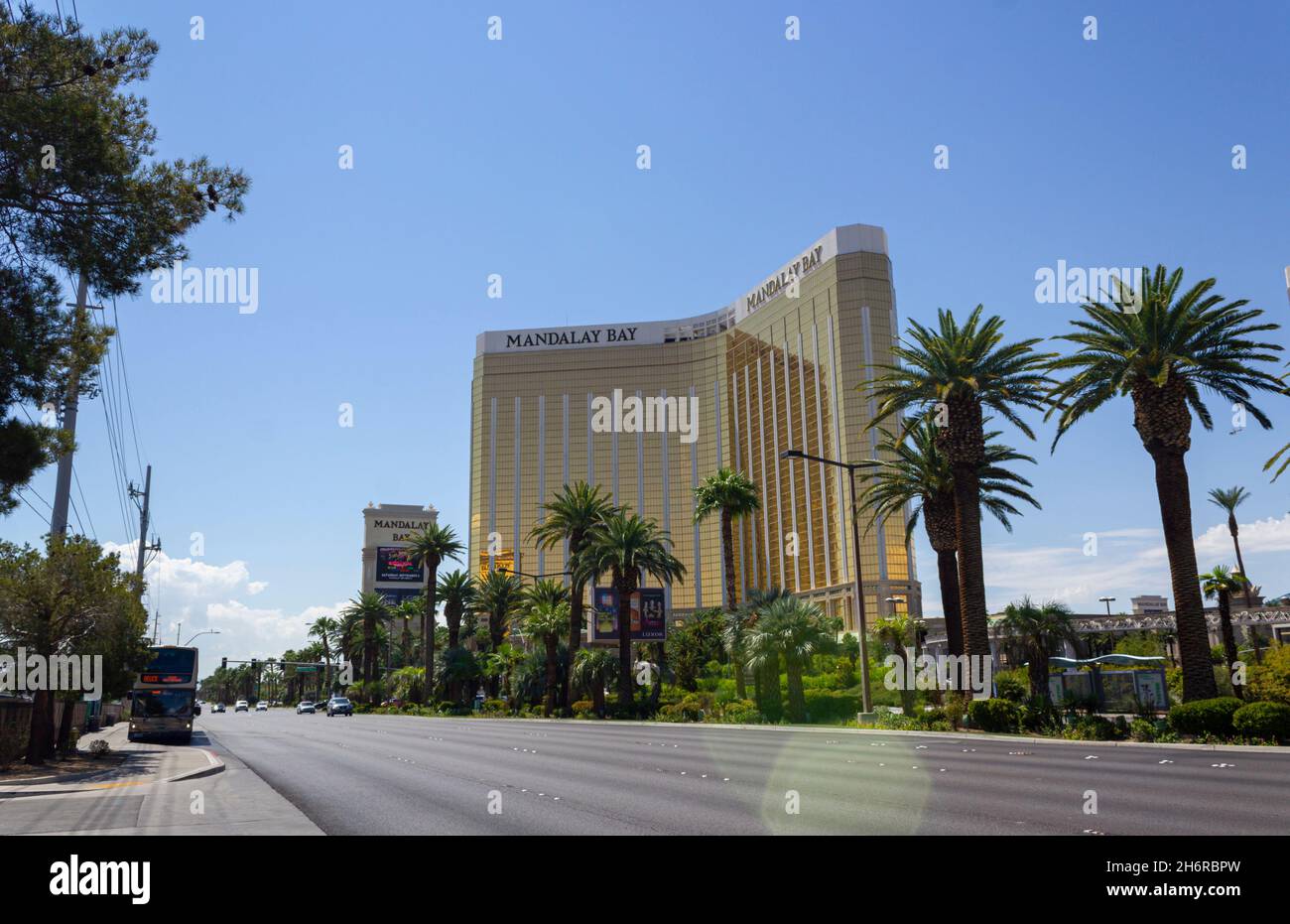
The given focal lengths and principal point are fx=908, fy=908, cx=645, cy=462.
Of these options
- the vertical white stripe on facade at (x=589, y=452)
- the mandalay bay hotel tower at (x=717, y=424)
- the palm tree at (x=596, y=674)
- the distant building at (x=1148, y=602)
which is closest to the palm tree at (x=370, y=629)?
the mandalay bay hotel tower at (x=717, y=424)

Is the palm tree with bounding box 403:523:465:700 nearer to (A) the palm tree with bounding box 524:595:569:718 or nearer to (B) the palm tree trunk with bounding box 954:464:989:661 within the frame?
(A) the palm tree with bounding box 524:595:569:718

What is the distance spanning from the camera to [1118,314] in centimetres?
3106

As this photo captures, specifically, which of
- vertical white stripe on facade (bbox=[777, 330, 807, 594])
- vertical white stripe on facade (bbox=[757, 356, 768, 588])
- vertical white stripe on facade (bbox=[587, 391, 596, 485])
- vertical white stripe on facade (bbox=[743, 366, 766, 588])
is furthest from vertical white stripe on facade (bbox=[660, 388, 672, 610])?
vertical white stripe on facade (bbox=[777, 330, 807, 594])

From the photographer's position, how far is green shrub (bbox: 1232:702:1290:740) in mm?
23750

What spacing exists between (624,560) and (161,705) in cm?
2818

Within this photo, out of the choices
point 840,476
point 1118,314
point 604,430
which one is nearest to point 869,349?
point 840,476

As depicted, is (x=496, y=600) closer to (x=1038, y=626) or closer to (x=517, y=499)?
(x=1038, y=626)

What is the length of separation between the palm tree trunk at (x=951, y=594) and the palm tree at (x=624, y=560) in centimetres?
2181

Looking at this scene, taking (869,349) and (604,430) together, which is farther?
(604,430)

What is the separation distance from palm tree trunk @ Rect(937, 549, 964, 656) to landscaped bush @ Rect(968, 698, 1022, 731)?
8507mm

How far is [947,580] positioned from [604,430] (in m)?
108
